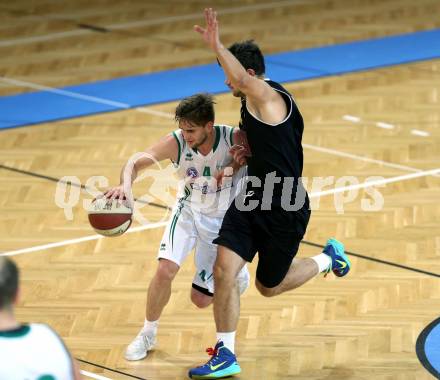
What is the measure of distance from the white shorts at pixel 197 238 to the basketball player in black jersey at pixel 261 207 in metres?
0.26

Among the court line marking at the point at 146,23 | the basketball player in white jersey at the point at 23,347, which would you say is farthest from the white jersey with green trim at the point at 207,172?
the court line marking at the point at 146,23

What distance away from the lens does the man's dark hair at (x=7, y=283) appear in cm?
372

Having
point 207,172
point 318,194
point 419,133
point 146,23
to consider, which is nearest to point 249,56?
point 207,172

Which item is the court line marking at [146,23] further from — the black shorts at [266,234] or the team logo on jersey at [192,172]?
the black shorts at [266,234]

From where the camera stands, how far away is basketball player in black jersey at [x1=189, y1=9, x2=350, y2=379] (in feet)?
20.9

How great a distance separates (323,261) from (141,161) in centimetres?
144

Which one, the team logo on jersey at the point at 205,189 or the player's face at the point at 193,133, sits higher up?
the player's face at the point at 193,133

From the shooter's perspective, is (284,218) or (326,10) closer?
(284,218)

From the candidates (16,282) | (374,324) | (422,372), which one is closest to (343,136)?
(374,324)

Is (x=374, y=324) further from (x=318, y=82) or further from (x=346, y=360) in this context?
(x=318, y=82)

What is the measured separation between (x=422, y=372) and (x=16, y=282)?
3.52 m

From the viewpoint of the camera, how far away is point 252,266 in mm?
8422

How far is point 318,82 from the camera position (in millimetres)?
13164

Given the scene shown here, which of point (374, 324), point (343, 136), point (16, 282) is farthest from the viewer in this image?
point (343, 136)
